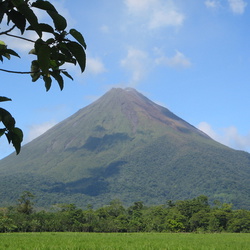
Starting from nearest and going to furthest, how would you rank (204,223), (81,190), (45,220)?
(45,220)
(204,223)
(81,190)

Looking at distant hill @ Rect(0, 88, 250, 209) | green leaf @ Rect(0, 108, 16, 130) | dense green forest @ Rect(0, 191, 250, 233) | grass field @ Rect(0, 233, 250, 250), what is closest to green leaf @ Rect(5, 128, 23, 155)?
green leaf @ Rect(0, 108, 16, 130)

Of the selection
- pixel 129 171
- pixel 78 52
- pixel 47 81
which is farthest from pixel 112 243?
pixel 129 171

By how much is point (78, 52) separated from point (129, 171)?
175132mm

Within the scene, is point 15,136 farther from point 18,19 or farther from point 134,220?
point 134,220

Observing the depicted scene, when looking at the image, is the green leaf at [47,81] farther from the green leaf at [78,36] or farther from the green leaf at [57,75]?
the green leaf at [78,36]

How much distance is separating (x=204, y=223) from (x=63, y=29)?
50.3 metres

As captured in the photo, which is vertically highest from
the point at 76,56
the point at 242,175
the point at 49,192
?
the point at 242,175

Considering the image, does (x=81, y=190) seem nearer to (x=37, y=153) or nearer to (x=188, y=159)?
(x=37, y=153)

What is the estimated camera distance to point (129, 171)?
174 metres

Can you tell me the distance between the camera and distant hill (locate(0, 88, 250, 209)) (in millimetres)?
147000

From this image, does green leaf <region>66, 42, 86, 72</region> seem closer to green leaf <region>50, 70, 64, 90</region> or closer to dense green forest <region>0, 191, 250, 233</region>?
green leaf <region>50, 70, 64, 90</region>

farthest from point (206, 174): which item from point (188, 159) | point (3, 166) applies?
point (3, 166)

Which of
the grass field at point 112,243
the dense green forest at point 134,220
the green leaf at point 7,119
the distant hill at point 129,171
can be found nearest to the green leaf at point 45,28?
the green leaf at point 7,119

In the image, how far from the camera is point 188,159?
178000 mm
